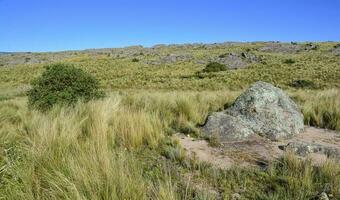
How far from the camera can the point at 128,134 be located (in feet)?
22.0

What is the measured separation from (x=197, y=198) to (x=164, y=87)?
84.0 ft

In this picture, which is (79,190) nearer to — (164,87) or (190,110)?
(190,110)

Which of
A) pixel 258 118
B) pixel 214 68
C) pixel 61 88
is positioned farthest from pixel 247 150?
pixel 214 68

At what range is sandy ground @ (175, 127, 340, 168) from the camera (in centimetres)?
572

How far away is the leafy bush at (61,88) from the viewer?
38.4ft

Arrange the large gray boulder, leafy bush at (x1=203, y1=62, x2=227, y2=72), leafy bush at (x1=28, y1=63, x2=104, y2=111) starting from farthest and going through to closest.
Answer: leafy bush at (x1=203, y1=62, x2=227, y2=72) < leafy bush at (x1=28, y1=63, x2=104, y2=111) < the large gray boulder

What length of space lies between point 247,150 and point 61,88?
7740 millimetres

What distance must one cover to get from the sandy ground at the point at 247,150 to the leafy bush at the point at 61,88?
560cm

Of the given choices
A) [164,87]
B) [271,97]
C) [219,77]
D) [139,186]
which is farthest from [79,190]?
[219,77]

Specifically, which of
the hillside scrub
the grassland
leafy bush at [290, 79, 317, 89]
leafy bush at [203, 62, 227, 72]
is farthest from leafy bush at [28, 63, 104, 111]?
leafy bush at [203, 62, 227, 72]

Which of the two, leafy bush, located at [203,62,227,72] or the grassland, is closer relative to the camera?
the grassland

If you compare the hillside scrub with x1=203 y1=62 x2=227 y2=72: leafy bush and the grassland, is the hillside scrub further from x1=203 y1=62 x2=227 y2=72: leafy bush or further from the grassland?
x1=203 y1=62 x2=227 y2=72: leafy bush

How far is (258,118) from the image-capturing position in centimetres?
782

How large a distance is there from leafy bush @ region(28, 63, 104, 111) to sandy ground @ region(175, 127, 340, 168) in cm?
560
